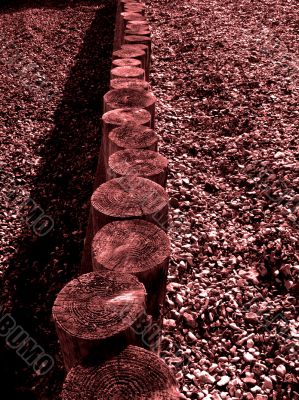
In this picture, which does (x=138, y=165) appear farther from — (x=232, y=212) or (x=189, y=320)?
(x=232, y=212)

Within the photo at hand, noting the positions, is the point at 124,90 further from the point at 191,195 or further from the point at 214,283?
the point at 214,283

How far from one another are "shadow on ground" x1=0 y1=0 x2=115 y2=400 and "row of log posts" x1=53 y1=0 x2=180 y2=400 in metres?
0.51

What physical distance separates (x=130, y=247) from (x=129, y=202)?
29 cm

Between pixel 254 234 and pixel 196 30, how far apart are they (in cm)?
445

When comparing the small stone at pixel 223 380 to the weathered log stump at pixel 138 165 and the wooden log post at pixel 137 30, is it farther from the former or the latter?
the wooden log post at pixel 137 30

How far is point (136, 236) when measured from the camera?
171 centimetres

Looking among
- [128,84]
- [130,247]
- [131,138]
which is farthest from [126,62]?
[130,247]

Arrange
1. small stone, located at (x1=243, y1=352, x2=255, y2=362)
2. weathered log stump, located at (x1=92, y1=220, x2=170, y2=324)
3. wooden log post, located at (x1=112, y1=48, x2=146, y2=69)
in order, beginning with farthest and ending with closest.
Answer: wooden log post, located at (x1=112, y1=48, x2=146, y2=69), small stone, located at (x1=243, y1=352, x2=255, y2=362), weathered log stump, located at (x1=92, y1=220, x2=170, y2=324)

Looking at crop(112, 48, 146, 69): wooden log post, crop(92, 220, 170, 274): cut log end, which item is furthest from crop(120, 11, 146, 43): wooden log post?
→ crop(92, 220, 170, 274): cut log end

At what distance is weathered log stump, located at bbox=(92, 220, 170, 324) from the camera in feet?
5.25

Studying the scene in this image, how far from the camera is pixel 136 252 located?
5.41 ft

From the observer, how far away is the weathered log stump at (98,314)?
1327 mm

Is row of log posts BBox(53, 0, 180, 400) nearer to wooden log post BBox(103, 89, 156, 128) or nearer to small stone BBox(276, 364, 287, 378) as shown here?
wooden log post BBox(103, 89, 156, 128)

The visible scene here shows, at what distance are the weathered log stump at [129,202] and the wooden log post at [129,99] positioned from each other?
3.12ft
